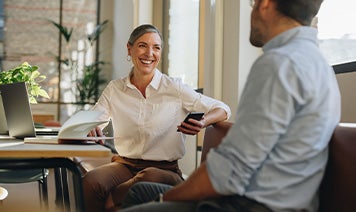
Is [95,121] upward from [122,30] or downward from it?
downward

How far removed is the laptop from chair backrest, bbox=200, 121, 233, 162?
821mm

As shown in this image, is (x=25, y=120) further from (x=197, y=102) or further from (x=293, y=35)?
(x=293, y=35)

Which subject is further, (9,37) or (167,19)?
(9,37)

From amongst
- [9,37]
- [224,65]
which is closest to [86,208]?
[224,65]

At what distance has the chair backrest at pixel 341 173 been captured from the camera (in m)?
1.46

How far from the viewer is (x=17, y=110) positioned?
257 cm

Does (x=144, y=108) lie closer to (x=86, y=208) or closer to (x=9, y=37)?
(x=86, y=208)

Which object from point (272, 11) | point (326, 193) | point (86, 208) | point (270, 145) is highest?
point (272, 11)

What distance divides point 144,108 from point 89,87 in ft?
17.4

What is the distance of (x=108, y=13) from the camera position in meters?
8.47

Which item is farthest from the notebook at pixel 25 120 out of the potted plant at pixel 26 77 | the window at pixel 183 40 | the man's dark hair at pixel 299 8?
the window at pixel 183 40

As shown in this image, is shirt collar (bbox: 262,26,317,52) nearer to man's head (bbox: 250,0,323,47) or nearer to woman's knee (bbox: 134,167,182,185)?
man's head (bbox: 250,0,323,47)

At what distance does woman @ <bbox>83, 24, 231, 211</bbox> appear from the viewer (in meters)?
2.65

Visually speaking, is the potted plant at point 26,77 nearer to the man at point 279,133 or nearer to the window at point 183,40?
the man at point 279,133
